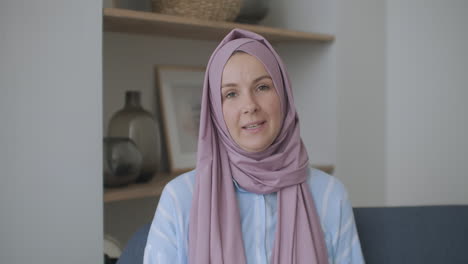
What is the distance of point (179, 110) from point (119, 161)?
529 mm

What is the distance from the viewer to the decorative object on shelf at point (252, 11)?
6.84 feet

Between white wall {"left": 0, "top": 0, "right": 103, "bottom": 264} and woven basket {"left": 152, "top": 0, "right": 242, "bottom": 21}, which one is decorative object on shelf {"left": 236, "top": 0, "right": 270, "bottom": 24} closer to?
woven basket {"left": 152, "top": 0, "right": 242, "bottom": 21}

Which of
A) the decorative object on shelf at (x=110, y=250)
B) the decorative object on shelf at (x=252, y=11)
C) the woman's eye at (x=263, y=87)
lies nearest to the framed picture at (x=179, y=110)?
the decorative object on shelf at (x=252, y=11)

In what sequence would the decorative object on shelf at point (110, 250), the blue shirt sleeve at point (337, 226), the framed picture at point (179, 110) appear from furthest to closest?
the framed picture at point (179, 110) → the decorative object on shelf at point (110, 250) → the blue shirt sleeve at point (337, 226)

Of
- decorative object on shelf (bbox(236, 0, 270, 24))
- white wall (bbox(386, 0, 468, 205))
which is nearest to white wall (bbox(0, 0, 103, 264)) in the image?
decorative object on shelf (bbox(236, 0, 270, 24))

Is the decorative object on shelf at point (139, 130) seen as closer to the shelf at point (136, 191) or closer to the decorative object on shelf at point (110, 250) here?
the shelf at point (136, 191)

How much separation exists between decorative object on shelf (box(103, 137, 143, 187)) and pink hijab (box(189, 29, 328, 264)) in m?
0.47

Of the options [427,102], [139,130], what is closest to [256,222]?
[139,130]

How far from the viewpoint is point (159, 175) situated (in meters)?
1.98

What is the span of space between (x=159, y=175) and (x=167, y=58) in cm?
51

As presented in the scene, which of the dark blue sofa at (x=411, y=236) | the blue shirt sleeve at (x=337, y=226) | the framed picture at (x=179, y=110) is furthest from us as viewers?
the framed picture at (x=179, y=110)

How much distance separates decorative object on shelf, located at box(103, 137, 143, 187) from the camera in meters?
1.61

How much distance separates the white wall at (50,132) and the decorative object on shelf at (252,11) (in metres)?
0.80

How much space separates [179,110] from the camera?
2086 millimetres
